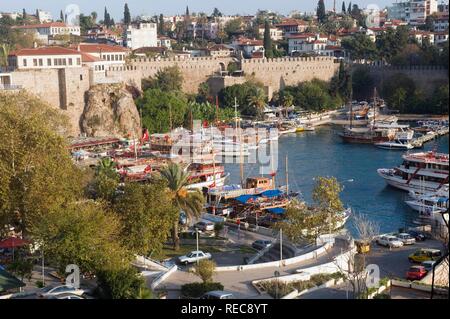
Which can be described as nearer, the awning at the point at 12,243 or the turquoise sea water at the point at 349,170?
the awning at the point at 12,243

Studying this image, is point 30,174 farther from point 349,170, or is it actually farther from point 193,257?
point 349,170

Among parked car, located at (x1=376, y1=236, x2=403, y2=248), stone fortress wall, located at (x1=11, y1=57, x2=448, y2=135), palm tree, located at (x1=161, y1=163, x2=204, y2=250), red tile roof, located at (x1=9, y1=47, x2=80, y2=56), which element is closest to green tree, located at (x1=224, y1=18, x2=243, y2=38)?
stone fortress wall, located at (x1=11, y1=57, x2=448, y2=135)

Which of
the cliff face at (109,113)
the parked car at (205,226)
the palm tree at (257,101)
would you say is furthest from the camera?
the palm tree at (257,101)

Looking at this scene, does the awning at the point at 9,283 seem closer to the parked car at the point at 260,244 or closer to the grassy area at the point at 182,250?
the grassy area at the point at 182,250

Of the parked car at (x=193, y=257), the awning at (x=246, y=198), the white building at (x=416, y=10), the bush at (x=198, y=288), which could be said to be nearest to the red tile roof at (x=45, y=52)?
the awning at (x=246, y=198)

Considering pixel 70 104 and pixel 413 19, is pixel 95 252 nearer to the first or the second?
pixel 70 104

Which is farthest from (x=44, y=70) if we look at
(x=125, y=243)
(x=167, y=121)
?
(x=125, y=243)

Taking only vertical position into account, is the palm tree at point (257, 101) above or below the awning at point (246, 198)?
above
